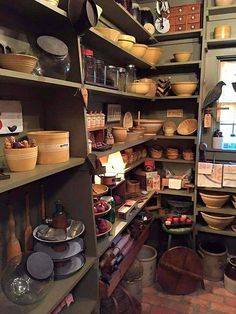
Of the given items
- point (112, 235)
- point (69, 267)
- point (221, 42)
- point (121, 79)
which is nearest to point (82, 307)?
point (69, 267)

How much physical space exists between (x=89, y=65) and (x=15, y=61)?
0.67 meters

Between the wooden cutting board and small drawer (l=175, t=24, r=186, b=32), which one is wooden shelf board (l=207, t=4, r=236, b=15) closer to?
small drawer (l=175, t=24, r=186, b=32)

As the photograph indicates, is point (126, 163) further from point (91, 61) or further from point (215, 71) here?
point (215, 71)

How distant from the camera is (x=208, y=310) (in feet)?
7.31

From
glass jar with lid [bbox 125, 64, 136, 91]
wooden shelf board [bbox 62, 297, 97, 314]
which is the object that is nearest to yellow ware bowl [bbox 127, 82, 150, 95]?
glass jar with lid [bbox 125, 64, 136, 91]

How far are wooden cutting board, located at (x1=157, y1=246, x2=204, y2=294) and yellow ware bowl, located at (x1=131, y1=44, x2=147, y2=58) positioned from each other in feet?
5.67

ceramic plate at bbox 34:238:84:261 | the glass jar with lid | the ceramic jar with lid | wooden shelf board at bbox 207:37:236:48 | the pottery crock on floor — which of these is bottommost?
the pottery crock on floor

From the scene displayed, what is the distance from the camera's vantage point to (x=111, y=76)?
192 cm

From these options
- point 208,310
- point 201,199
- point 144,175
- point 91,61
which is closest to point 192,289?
point 208,310

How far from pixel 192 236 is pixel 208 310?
69 centimetres

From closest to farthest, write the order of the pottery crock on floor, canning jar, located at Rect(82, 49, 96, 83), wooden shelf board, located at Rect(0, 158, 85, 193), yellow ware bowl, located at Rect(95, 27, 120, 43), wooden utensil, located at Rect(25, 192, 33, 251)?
wooden shelf board, located at Rect(0, 158, 85, 193)
wooden utensil, located at Rect(25, 192, 33, 251)
canning jar, located at Rect(82, 49, 96, 83)
yellow ware bowl, located at Rect(95, 27, 120, 43)
the pottery crock on floor

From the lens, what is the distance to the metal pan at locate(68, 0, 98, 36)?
1170mm

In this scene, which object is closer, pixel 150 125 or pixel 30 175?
pixel 30 175

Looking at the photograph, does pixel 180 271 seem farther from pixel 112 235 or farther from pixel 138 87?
pixel 138 87
